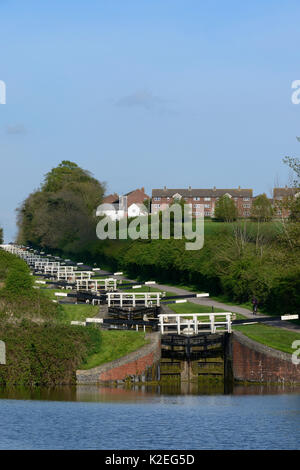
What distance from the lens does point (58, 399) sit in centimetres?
4119

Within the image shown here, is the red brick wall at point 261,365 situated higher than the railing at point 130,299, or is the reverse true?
the railing at point 130,299

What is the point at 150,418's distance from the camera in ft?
119

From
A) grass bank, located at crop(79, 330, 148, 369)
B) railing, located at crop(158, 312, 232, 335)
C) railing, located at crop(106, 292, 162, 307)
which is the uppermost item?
railing, located at crop(106, 292, 162, 307)

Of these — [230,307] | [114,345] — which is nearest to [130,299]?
[230,307]

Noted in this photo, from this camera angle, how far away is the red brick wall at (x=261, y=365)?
1757 inches

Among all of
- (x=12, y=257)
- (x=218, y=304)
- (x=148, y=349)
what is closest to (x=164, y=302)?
(x=218, y=304)

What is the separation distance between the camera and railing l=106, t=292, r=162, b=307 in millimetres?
66562

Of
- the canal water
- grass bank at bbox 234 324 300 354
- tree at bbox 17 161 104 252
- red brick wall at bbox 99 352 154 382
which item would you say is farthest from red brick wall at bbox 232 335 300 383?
tree at bbox 17 161 104 252

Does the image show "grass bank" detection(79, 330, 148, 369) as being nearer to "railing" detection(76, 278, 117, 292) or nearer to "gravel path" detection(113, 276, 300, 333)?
"gravel path" detection(113, 276, 300, 333)

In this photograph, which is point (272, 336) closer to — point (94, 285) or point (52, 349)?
point (52, 349)

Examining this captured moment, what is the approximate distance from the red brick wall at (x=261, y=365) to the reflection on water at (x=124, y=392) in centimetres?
48

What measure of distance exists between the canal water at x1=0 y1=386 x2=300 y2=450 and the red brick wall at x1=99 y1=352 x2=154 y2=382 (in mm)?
1489

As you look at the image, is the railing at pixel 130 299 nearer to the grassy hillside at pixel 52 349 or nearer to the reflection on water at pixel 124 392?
the grassy hillside at pixel 52 349

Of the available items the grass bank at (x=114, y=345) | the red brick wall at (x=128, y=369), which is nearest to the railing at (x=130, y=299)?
the grass bank at (x=114, y=345)
